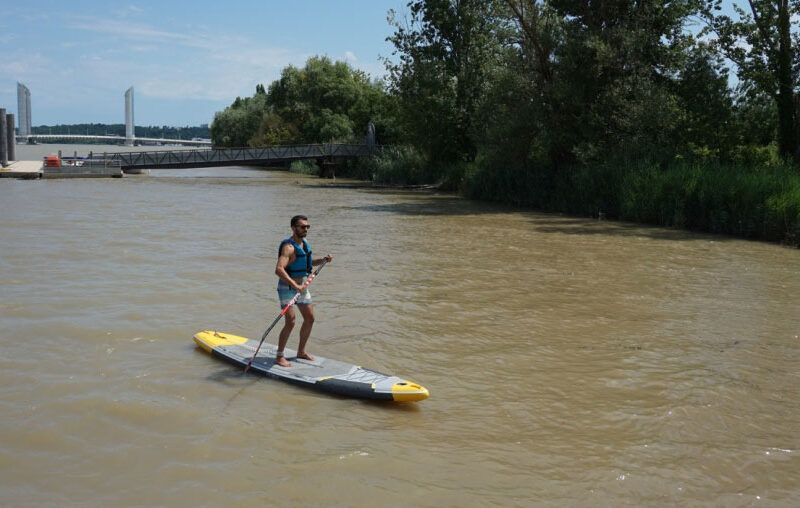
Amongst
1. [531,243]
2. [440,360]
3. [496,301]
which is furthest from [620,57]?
[440,360]

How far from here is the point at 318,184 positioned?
48.2 m

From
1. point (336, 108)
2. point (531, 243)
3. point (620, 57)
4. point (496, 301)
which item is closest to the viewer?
point (496, 301)

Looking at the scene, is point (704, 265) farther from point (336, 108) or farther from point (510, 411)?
point (336, 108)

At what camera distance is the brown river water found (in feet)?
18.0

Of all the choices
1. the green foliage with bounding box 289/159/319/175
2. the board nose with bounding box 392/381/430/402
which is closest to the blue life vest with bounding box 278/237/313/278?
the board nose with bounding box 392/381/430/402

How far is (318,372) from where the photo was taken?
7.62m

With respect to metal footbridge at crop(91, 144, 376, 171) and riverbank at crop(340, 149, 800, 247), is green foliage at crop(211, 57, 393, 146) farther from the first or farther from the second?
riverbank at crop(340, 149, 800, 247)

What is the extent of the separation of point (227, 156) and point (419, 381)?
154ft

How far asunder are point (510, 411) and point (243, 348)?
3303mm

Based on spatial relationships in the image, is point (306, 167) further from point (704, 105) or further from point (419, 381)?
point (419, 381)

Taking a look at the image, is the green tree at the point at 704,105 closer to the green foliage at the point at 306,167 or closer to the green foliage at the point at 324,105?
the green foliage at the point at 324,105

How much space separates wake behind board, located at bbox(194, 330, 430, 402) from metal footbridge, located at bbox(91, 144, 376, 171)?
142 feet

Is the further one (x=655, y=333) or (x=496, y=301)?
(x=496, y=301)

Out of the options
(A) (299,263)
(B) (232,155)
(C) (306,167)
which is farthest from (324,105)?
(A) (299,263)
